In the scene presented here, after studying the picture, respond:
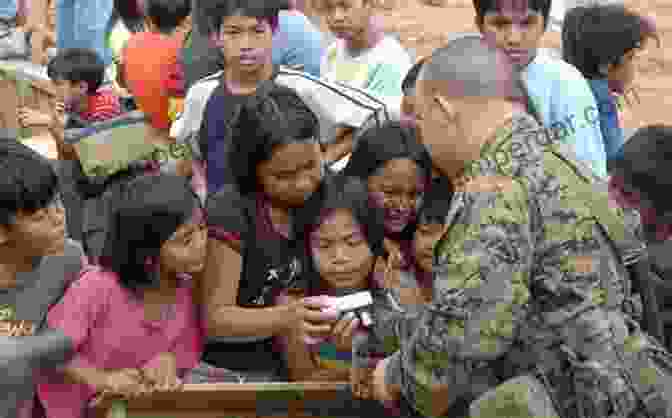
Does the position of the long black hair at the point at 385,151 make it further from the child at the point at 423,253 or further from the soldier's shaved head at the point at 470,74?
the soldier's shaved head at the point at 470,74

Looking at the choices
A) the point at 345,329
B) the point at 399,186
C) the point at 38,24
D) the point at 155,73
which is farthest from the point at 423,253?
the point at 38,24

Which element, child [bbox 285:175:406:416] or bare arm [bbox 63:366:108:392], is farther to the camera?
child [bbox 285:175:406:416]

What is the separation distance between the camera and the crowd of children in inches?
88.8

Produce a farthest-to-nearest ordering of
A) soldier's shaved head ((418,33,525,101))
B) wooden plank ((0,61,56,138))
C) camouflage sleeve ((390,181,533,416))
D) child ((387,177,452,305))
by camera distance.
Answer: wooden plank ((0,61,56,138)), child ((387,177,452,305)), soldier's shaved head ((418,33,525,101)), camouflage sleeve ((390,181,533,416))

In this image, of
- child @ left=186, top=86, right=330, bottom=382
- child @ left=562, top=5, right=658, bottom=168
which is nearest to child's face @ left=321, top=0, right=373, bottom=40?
child @ left=562, top=5, right=658, bottom=168

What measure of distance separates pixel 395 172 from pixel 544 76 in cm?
88

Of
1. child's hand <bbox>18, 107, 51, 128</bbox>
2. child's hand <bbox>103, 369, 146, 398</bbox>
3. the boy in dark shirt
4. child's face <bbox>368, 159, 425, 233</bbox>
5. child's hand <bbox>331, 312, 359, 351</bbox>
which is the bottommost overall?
child's hand <bbox>18, 107, 51, 128</bbox>

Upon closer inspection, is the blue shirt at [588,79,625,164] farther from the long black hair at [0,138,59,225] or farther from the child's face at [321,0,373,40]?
the long black hair at [0,138,59,225]

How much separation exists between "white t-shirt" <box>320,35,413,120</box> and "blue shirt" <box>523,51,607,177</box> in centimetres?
51

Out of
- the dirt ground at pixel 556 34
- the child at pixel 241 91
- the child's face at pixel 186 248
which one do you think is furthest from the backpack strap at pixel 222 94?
the dirt ground at pixel 556 34

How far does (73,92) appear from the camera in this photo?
542cm

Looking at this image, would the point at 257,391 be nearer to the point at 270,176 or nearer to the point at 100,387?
the point at 100,387

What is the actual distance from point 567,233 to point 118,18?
4.71m

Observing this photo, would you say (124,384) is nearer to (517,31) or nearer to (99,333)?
(99,333)
